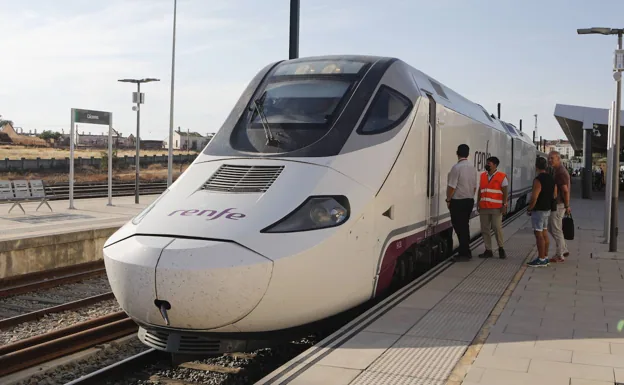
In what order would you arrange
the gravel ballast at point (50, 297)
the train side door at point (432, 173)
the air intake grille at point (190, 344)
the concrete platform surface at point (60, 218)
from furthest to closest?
the concrete platform surface at point (60, 218)
the gravel ballast at point (50, 297)
the train side door at point (432, 173)
the air intake grille at point (190, 344)

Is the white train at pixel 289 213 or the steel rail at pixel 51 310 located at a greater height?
the white train at pixel 289 213

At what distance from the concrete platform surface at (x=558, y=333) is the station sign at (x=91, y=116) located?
50.7ft

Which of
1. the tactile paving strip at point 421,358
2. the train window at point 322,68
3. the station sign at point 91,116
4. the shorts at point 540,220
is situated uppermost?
the station sign at point 91,116

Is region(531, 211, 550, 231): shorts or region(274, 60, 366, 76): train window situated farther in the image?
region(531, 211, 550, 231): shorts

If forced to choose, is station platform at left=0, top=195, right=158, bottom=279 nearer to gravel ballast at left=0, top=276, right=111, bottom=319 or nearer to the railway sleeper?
gravel ballast at left=0, top=276, right=111, bottom=319

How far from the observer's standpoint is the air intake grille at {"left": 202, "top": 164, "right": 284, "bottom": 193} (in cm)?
563

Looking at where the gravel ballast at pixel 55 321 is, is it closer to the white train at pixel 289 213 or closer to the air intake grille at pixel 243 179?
the white train at pixel 289 213

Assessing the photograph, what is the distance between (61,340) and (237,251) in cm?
274

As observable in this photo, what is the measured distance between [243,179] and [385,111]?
1.84 m

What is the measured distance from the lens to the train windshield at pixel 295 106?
20.7 ft

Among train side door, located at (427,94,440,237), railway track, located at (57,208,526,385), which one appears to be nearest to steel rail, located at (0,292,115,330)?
railway track, located at (57,208,526,385)

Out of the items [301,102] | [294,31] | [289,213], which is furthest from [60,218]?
[289,213]

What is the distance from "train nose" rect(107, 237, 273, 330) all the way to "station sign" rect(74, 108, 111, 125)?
1670 cm

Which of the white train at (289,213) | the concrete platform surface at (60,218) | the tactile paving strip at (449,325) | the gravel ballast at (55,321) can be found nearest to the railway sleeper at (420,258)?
the white train at (289,213)
